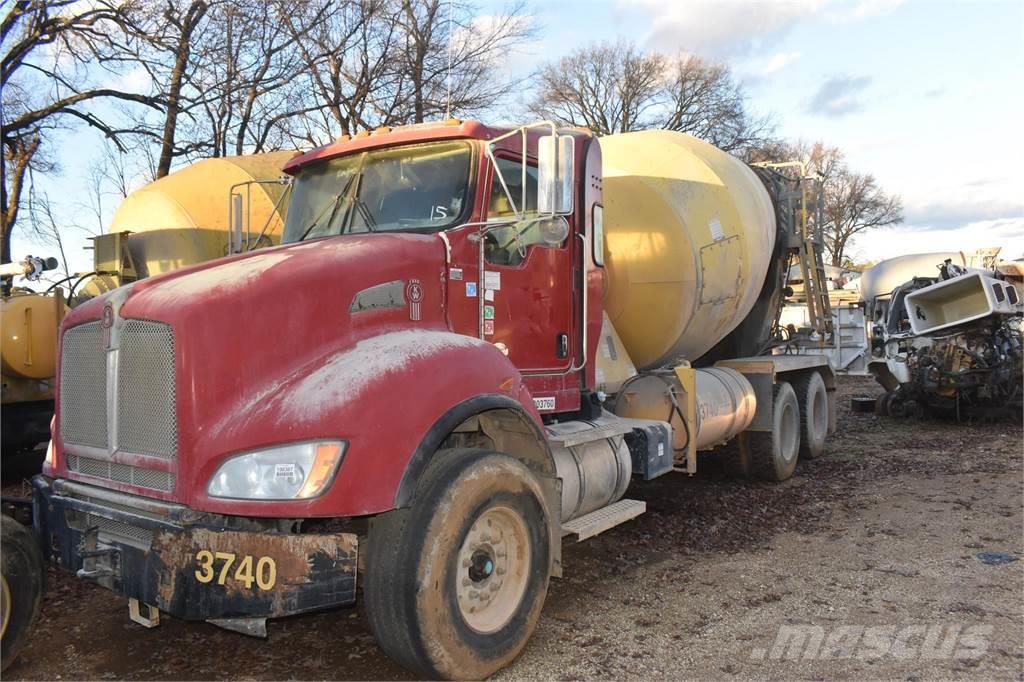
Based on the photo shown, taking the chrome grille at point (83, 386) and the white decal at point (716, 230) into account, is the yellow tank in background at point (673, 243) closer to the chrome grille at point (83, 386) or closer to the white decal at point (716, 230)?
the white decal at point (716, 230)

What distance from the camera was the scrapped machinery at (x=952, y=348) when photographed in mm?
13211

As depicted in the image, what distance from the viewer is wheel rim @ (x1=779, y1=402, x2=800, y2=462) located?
9252 millimetres

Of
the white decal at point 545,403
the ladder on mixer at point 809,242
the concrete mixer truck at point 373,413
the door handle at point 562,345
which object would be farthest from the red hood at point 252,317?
the ladder on mixer at point 809,242

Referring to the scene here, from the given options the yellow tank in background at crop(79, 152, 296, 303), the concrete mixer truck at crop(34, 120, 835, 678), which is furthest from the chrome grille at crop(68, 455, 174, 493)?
the yellow tank in background at crop(79, 152, 296, 303)

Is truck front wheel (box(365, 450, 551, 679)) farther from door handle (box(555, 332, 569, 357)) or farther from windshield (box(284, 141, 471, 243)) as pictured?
windshield (box(284, 141, 471, 243))

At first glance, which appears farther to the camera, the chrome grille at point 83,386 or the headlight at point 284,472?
the chrome grille at point 83,386

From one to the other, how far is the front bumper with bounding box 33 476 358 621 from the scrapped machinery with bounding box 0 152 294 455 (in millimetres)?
4241

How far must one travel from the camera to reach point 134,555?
11.5 ft

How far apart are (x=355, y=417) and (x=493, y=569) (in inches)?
46.1

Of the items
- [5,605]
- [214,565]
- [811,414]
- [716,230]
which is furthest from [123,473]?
[811,414]

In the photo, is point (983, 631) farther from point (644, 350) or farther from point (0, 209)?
point (0, 209)

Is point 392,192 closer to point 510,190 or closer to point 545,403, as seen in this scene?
point 510,190

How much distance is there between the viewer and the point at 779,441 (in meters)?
9.08

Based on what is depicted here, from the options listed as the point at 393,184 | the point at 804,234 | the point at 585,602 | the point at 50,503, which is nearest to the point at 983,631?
the point at 585,602
